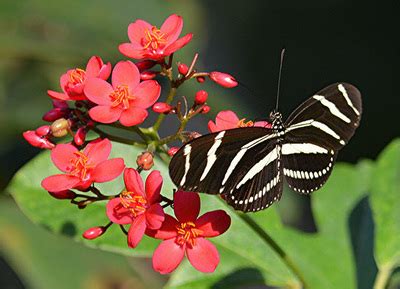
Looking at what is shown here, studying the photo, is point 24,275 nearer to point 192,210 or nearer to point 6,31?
point 6,31

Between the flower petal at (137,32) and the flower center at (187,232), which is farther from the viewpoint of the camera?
the flower petal at (137,32)

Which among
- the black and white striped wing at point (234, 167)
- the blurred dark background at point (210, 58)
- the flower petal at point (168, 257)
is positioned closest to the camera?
the black and white striped wing at point (234, 167)

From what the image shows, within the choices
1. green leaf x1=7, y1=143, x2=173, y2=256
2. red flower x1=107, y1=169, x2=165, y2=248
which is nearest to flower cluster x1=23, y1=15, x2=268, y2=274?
red flower x1=107, y1=169, x2=165, y2=248

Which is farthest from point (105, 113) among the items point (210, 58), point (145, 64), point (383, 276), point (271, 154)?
point (210, 58)

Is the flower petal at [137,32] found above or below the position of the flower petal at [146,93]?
above

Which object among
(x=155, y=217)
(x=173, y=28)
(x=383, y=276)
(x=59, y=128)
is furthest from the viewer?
(x=383, y=276)

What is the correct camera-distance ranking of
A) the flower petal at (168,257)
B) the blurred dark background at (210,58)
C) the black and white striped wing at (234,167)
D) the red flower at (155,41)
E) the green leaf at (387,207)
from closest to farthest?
the black and white striped wing at (234,167) < the flower petal at (168,257) < the red flower at (155,41) < the green leaf at (387,207) < the blurred dark background at (210,58)

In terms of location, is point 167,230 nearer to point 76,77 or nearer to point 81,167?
point 81,167

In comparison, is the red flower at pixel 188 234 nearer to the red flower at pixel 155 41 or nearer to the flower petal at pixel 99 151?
the flower petal at pixel 99 151

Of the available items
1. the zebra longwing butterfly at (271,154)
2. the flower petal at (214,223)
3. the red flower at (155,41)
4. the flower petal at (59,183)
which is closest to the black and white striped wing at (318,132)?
the zebra longwing butterfly at (271,154)
